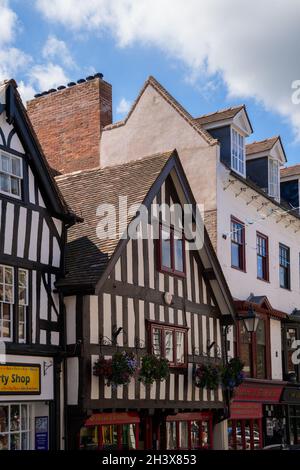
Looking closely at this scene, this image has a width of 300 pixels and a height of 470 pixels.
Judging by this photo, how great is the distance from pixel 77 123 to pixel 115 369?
1032cm

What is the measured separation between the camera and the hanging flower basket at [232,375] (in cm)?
1783

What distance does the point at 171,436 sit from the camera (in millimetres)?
17094

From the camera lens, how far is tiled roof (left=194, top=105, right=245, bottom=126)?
2098cm

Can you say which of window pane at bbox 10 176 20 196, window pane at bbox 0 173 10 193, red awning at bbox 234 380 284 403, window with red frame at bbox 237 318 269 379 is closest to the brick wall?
window with red frame at bbox 237 318 269 379

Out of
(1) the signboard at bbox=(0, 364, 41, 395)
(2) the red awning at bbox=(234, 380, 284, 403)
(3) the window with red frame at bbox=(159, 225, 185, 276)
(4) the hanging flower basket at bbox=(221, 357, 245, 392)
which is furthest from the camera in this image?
(2) the red awning at bbox=(234, 380, 284, 403)

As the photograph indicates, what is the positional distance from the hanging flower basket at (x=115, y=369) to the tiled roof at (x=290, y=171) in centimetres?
1351

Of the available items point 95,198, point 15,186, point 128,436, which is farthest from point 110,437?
point 15,186

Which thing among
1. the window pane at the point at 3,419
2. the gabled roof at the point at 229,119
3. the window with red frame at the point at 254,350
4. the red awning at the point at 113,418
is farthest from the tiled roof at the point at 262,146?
the window pane at the point at 3,419

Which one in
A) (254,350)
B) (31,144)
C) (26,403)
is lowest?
(26,403)

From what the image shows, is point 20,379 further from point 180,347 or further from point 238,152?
point 238,152

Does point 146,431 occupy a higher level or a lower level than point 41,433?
lower

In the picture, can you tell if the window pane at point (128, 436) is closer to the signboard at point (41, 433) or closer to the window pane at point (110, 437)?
the window pane at point (110, 437)

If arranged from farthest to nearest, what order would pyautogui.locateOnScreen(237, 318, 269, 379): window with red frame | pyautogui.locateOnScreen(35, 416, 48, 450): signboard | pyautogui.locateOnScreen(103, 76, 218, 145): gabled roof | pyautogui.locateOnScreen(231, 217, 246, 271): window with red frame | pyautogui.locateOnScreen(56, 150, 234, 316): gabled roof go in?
pyautogui.locateOnScreen(237, 318, 269, 379): window with red frame → pyautogui.locateOnScreen(231, 217, 246, 271): window with red frame → pyautogui.locateOnScreen(103, 76, 218, 145): gabled roof → pyautogui.locateOnScreen(56, 150, 234, 316): gabled roof → pyautogui.locateOnScreen(35, 416, 48, 450): signboard

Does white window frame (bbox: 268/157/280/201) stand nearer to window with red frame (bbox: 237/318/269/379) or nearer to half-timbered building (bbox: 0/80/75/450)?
window with red frame (bbox: 237/318/269/379)
